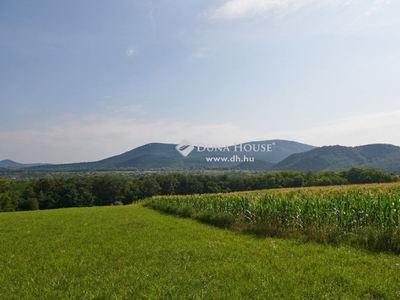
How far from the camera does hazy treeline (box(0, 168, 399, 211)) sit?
73188mm

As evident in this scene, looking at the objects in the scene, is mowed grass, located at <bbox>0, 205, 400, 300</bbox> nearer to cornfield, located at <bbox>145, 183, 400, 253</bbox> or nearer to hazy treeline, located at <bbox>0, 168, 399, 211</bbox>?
cornfield, located at <bbox>145, 183, 400, 253</bbox>

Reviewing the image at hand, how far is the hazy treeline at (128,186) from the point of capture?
240 ft

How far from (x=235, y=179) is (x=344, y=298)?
3437 inches

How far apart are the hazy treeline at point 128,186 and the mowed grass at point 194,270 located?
6611 centimetres

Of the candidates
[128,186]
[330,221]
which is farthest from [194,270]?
[128,186]

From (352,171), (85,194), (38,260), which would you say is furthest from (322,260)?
(85,194)

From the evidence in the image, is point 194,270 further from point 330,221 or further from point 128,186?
point 128,186

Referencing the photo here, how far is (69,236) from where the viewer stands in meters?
15.9

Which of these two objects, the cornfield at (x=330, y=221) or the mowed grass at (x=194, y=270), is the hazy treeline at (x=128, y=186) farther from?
the mowed grass at (x=194, y=270)

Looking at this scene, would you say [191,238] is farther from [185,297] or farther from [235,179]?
A: [235,179]

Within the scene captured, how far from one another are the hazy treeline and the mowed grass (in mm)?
66111

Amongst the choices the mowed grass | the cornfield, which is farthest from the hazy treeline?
the mowed grass

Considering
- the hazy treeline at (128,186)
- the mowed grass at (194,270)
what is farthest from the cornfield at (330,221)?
the hazy treeline at (128,186)

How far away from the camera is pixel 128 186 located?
91.8m
